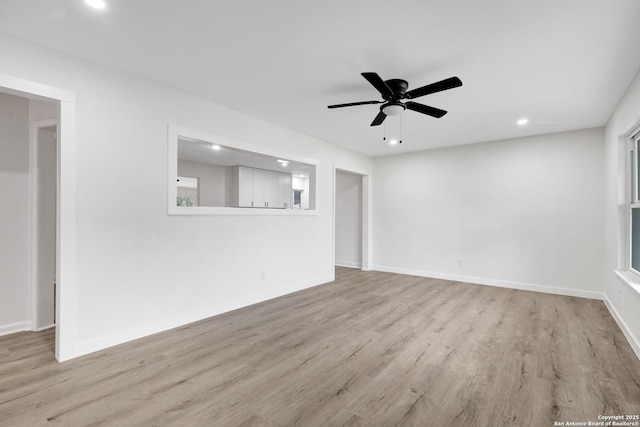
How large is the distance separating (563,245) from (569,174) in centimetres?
112

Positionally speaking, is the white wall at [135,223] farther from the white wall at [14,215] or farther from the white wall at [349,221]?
the white wall at [349,221]

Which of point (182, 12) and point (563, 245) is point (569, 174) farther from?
point (182, 12)

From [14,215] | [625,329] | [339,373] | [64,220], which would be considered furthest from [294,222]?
[625,329]

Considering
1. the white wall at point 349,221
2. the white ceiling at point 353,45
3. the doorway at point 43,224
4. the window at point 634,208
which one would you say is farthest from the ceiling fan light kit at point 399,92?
the white wall at point 349,221

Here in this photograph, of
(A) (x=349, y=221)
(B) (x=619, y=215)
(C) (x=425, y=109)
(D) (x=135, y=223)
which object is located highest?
(C) (x=425, y=109)

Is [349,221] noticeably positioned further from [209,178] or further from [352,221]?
[209,178]

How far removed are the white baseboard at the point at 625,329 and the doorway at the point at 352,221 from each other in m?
3.94

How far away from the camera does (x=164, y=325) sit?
3.14m

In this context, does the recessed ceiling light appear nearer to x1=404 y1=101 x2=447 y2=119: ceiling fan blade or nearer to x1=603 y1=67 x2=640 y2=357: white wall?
x1=404 y1=101 x2=447 y2=119: ceiling fan blade

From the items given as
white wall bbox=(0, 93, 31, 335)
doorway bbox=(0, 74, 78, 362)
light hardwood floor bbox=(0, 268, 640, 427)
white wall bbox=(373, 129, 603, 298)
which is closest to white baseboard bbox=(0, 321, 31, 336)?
white wall bbox=(0, 93, 31, 335)

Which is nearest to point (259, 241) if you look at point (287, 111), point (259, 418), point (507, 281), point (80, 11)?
point (287, 111)

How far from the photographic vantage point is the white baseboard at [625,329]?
8.70 feet

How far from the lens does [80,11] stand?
78.8 inches

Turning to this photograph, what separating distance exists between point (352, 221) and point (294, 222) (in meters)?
2.67
